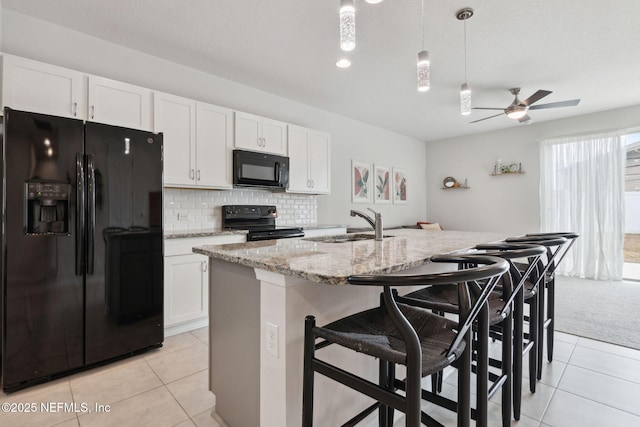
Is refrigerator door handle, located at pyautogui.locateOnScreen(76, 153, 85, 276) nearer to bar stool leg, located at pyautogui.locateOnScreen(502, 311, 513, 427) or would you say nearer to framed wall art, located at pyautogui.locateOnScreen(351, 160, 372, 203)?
bar stool leg, located at pyautogui.locateOnScreen(502, 311, 513, 427)

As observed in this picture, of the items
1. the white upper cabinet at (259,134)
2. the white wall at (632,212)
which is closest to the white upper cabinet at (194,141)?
the white upper cabinet at (259,134)

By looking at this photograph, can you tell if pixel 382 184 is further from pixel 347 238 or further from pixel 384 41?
pixel 347 238

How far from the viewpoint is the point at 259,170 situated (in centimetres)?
353

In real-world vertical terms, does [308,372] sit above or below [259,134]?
below

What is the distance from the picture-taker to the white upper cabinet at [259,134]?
3418 millimetres

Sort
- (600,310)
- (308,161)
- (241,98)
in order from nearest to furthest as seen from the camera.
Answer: (600,310)
(241,98)
(308,161)

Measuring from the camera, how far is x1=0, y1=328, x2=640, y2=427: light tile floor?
167 centimetres

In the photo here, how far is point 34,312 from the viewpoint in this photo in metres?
1.94

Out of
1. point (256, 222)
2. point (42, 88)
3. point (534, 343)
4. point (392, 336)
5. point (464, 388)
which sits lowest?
point (534, 343)

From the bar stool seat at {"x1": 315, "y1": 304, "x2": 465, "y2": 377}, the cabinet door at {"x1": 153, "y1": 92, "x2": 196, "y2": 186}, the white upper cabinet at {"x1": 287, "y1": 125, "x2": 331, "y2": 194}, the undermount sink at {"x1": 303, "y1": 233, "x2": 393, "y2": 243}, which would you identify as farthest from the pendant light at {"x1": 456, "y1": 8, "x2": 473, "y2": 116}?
the cabinet door at {"x1": 153, "y1": 92, "x2": 196, "y2": 186}

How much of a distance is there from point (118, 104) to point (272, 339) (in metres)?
2.48

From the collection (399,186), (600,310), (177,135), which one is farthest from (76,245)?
(399,186)

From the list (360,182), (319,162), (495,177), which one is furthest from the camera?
(495,177)

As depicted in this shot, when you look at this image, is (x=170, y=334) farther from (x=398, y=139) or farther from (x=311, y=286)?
(x=398, y=139)
